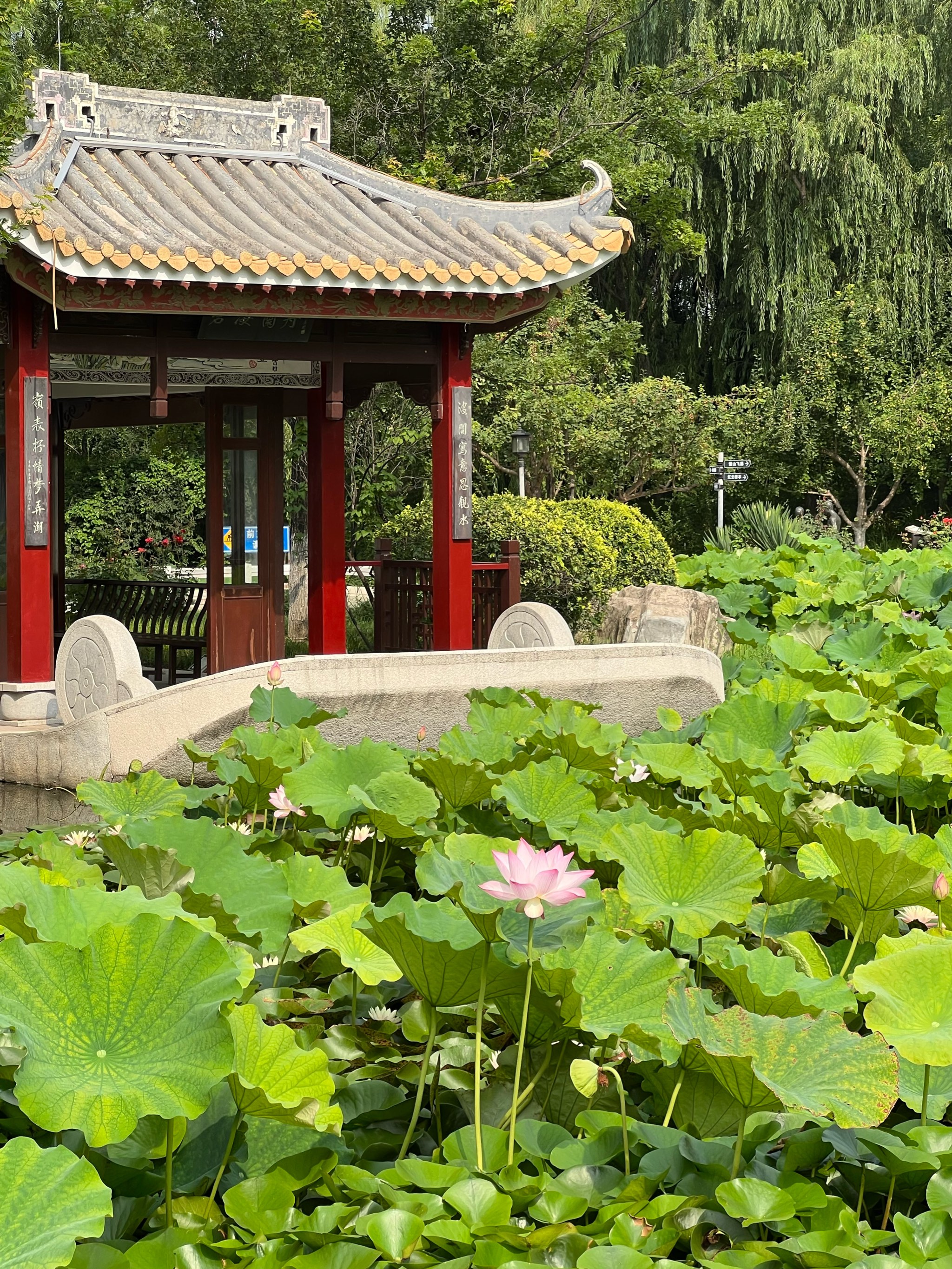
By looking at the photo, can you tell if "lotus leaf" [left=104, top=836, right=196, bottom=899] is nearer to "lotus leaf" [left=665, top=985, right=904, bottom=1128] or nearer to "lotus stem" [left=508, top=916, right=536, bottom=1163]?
"lotus stem" [left=508, top=916, right=536, bottom=1163]

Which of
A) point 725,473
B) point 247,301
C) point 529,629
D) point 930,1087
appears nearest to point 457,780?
point 930,1087

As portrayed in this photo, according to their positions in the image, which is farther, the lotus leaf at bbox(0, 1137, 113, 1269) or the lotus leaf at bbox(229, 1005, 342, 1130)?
the lotus leaf at bbox(229, 1005, 342, 1130)

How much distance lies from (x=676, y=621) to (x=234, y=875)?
584cm

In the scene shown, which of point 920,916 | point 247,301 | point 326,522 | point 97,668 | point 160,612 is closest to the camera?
point 920,916

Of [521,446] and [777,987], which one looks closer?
[777,987]

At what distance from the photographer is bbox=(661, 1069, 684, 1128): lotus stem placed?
1751mm

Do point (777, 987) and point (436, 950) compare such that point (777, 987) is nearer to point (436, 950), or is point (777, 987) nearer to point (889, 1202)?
point (889, 1202)

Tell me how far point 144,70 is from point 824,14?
10.9 metres

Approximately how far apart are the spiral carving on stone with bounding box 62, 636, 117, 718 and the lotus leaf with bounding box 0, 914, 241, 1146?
5156 millimetres

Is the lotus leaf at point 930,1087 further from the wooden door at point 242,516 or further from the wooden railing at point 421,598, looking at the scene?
the wooden door at point 242,516

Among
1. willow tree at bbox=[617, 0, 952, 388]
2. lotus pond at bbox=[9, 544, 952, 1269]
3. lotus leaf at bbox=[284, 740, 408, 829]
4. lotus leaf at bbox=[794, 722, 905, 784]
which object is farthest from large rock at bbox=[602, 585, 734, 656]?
willow tree at bbox=[617, 0, 952, 388]

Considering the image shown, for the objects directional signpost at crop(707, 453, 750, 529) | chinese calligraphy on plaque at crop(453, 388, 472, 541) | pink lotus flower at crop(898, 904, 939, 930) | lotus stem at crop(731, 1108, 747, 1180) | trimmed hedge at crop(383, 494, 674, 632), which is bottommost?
lotus stem at crop(731, 1108, 747, 1180)

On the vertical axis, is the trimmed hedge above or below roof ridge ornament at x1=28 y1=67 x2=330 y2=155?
below

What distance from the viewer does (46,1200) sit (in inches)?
49.0
